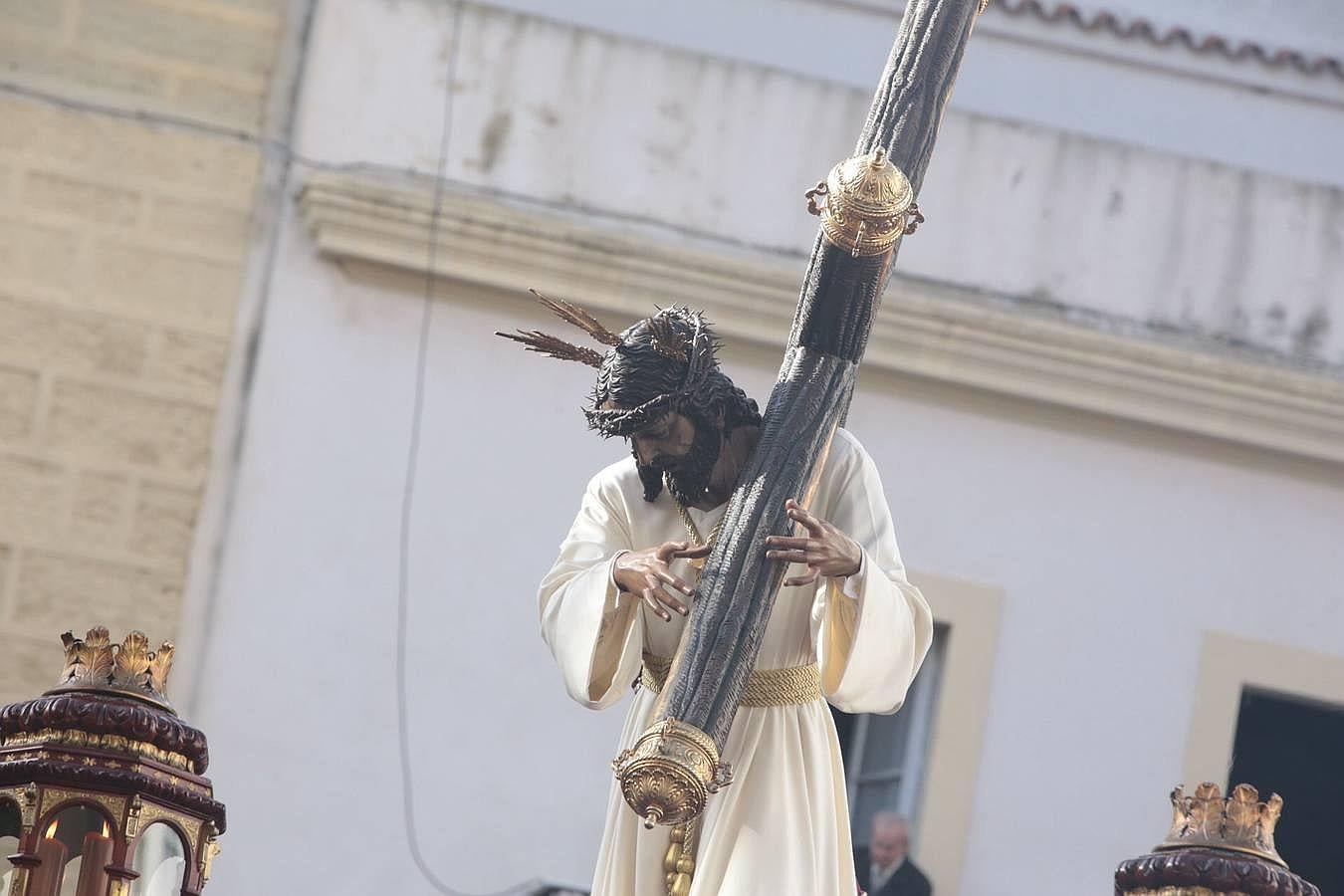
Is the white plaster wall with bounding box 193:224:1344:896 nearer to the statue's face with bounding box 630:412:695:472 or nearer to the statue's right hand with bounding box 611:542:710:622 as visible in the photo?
the statue's face with bounding box 630:412:695:472

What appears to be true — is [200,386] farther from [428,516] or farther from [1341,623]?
[1341,623]

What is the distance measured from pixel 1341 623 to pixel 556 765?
3.11 m

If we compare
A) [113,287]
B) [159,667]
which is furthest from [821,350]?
[113,287]

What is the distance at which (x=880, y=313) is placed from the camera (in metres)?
10.5

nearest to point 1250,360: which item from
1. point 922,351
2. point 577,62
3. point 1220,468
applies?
point 1220,468

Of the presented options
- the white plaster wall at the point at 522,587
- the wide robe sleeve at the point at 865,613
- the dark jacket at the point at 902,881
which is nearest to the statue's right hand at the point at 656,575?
the wide robe sleeve at the point at 865,613

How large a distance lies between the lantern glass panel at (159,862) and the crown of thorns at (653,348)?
37.6 inches

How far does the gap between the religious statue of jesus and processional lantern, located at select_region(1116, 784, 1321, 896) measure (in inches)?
21.4

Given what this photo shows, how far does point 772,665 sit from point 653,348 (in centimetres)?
60

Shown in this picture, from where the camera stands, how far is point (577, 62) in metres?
10.8

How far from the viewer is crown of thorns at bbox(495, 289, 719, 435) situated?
4.71 metres

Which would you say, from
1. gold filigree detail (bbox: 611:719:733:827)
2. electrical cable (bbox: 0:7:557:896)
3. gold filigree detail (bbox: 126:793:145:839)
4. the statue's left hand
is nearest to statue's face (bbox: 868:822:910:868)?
electrical cable (bbox: 0:7:557:896)

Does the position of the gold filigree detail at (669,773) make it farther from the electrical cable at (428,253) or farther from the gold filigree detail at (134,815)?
the electrical cable at (428,253)

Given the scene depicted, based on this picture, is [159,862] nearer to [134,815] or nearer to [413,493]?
[134,815]
